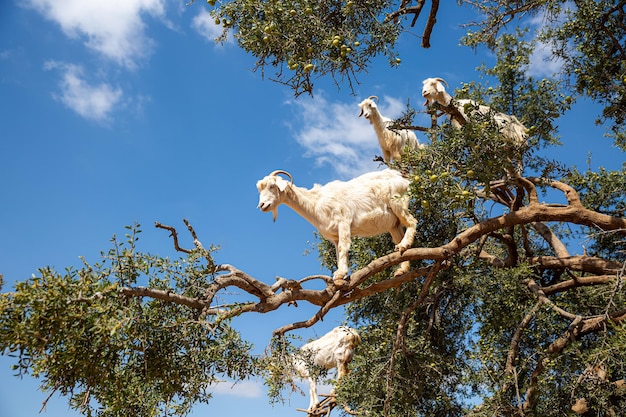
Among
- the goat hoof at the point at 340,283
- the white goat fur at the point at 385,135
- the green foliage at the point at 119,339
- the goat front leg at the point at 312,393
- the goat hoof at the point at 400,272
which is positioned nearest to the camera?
the green foliage at the point at 119,339

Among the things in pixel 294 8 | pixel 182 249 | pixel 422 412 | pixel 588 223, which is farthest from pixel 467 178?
pixel 422 412

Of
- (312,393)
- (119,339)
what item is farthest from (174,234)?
(312,393)

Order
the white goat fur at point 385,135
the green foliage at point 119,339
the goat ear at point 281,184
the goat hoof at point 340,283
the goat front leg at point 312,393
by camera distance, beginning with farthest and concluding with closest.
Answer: the white goat fur at point 385,135
the goat front leg at point 312,393
the goat ear at point 281,184
the goat hoof at point 340,283
the green foliage at point 119,339

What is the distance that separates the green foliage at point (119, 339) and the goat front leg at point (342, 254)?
3.86ft

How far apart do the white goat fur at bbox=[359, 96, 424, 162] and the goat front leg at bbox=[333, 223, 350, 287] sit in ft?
9.23

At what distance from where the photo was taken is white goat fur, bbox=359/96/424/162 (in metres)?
9.77

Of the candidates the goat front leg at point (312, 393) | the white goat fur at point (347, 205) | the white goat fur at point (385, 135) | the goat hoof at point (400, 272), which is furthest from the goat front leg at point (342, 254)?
the goat front leg at point (312, 393)

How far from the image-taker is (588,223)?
297 inches

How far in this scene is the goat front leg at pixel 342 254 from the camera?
653cm

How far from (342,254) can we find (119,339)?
269cm

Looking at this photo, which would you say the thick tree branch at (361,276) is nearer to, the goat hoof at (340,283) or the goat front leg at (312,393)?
the goat hoof at (340,283)

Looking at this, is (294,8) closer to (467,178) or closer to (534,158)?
(467,178)

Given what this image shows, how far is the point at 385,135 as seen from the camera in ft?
32.2

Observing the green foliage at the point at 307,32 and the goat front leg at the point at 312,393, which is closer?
the green foliage at the point at 307,32
